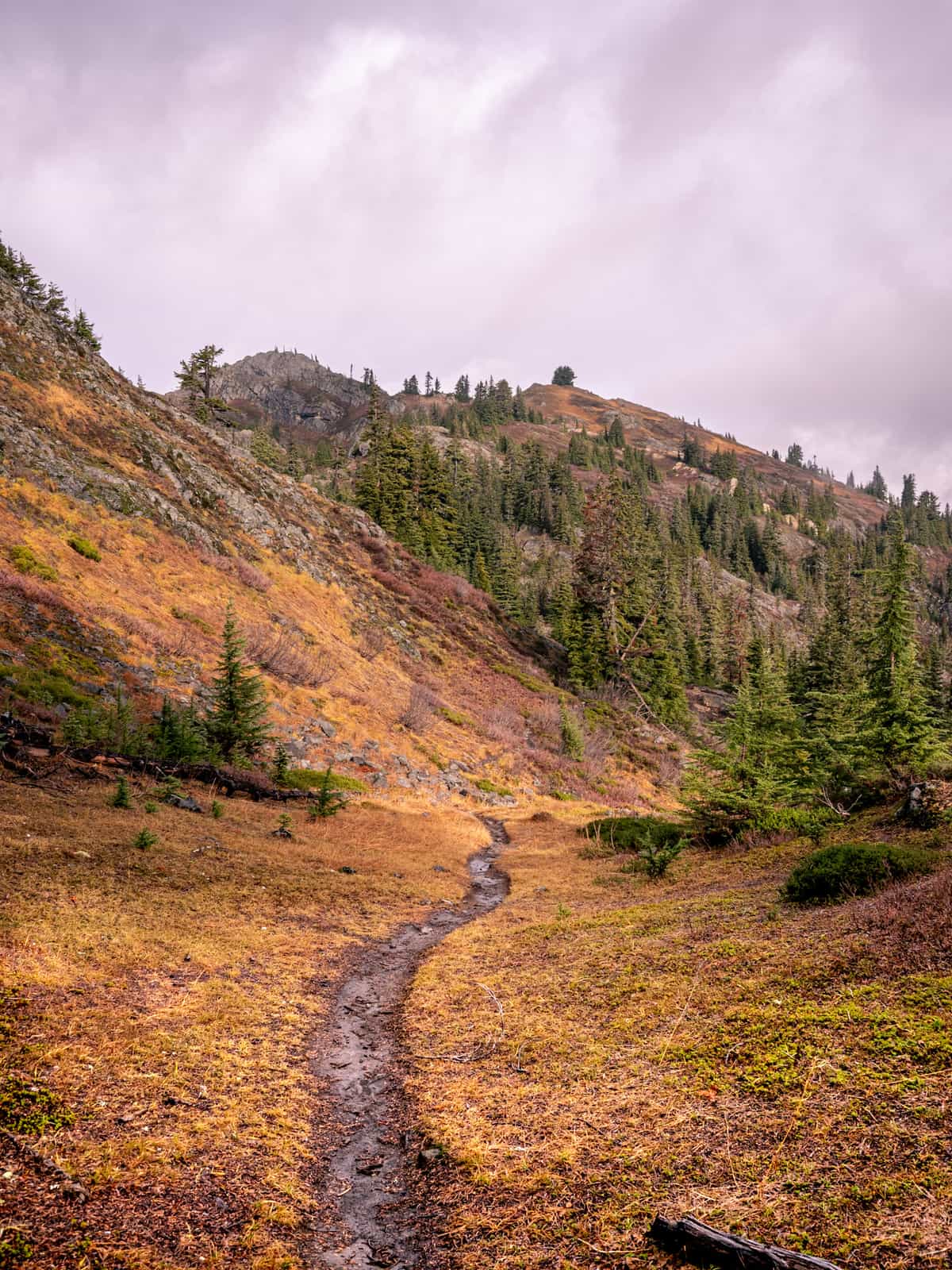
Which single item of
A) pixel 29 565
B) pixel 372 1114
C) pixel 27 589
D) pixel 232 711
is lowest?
pixel 372 1114

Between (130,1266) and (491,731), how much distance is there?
35240 mm

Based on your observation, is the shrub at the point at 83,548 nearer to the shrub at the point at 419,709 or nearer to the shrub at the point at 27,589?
the shrub at the point at 27,589

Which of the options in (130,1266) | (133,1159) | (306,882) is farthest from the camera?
(306,882)

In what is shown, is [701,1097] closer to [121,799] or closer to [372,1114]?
[372,1114]

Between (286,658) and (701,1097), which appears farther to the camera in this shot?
(286,658)

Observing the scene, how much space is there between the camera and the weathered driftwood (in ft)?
10.4

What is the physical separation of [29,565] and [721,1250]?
2941 centimetres

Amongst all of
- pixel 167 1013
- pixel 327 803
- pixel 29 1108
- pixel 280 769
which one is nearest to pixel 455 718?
pixel 280 769

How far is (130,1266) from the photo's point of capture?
3.63 m

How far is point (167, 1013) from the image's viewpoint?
6.96 meters

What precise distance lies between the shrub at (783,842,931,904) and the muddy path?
21.1ft

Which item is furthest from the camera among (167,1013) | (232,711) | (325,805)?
(232,711)

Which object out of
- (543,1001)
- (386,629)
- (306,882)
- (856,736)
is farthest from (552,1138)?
(386,629)

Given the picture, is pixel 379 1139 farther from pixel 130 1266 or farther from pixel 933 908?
pixel 933 908
